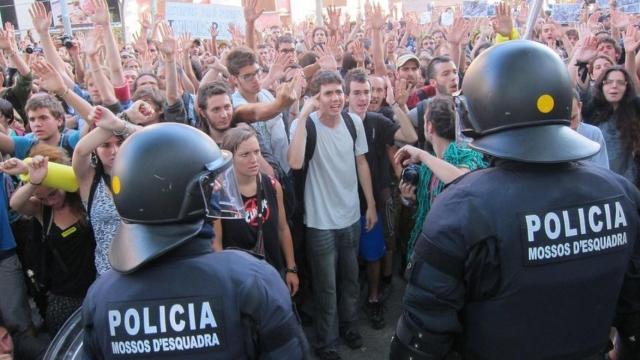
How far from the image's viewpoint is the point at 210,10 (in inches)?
Answer: 309

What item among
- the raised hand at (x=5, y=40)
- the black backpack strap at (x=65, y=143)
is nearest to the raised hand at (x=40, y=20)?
the raised hand at (x=5, y=40)

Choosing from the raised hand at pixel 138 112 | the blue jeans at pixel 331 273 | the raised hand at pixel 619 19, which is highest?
the raised hand at pixel 619 19

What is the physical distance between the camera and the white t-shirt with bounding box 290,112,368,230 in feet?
13.1

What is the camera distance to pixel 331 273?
400cm

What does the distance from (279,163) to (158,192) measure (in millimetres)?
2581

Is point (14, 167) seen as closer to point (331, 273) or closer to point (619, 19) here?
point (331, 273)

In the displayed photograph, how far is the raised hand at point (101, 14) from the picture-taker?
4.63 meters

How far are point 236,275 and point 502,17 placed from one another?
18.3ft

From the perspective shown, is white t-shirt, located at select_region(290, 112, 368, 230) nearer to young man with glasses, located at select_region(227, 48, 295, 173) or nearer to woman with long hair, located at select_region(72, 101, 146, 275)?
young man with glasses, located at select_region(227, 48, 295, 173)

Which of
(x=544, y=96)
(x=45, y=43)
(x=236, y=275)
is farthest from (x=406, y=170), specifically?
(x=45, y=43)

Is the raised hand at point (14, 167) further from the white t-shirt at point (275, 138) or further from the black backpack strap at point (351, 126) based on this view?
the black backpack strap at point (351, 126)

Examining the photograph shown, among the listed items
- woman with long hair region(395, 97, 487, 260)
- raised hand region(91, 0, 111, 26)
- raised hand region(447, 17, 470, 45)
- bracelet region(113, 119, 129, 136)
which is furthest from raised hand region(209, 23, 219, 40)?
bracelet region(113, 119, 129, 136)

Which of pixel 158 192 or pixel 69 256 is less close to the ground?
pixel 158 192

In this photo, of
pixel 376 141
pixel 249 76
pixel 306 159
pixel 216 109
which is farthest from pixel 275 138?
pixel 376 141
